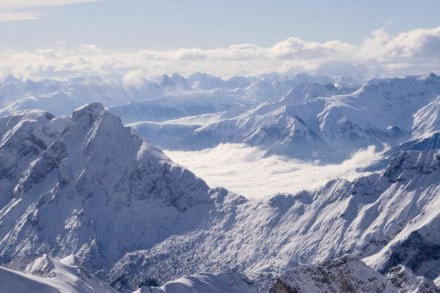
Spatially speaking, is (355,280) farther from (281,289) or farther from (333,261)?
(281,289)

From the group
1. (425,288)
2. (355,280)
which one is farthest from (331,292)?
(425,288)

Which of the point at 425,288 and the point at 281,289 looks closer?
the point at 281,289

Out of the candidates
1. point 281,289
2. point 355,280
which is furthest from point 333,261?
point 281,289

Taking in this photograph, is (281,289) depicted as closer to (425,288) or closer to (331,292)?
(331,292)

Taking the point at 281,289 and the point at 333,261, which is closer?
the point at 281,289

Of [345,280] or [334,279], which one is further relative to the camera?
[345,280]

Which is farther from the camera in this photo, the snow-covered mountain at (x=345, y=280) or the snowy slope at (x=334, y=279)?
the snow-covered mountain at (x=345, y=280)

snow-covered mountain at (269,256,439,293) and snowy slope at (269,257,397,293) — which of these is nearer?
snowy slope at (269,257,397,293)

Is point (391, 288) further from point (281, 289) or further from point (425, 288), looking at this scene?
point (281, 289)

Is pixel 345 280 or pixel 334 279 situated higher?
pixel 334 279
